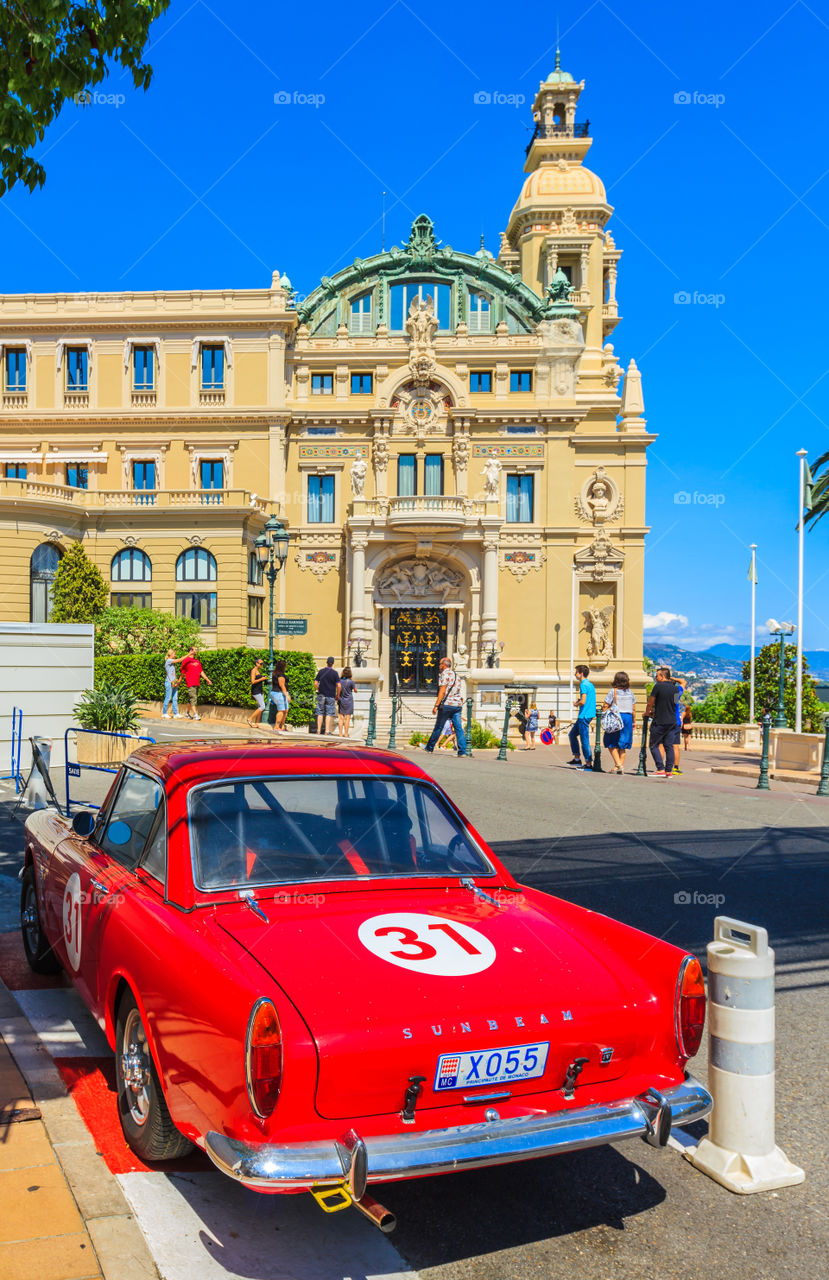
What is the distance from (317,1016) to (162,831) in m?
1.35

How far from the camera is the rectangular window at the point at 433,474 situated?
135 feet

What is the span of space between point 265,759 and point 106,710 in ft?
38.4

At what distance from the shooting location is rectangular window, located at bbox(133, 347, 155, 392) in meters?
39.5

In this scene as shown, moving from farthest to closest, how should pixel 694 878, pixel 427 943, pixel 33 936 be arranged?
pixel 694 878 < pixel 33 936 < pixel 427 943

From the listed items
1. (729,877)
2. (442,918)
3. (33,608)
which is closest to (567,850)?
(729,877)

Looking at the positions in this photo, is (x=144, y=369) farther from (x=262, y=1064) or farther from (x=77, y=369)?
(x=262, y=1064)

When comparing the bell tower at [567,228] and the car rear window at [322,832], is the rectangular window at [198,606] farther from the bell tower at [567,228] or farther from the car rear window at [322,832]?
the car rear window at [322,832]

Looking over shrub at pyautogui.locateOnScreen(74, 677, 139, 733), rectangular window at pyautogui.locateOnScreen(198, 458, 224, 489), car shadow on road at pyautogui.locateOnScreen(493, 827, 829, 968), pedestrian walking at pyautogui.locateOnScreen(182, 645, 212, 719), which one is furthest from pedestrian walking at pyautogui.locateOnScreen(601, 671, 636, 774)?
rectangular window at pyautogui.locateOnScreen(198, 458, 224, 489)

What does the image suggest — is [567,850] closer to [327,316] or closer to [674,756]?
[674,756]

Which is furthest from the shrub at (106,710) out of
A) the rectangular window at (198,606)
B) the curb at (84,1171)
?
the rectangular window at (198,606)

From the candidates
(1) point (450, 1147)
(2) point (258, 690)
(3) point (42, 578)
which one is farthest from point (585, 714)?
(3) point (42, 578)

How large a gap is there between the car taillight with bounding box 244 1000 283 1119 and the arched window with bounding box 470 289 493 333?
42.2m

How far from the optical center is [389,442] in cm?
4075

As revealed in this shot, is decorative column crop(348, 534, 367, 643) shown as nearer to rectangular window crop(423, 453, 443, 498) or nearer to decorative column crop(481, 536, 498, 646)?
rectangular window crop(423, 453, 443, 498)
